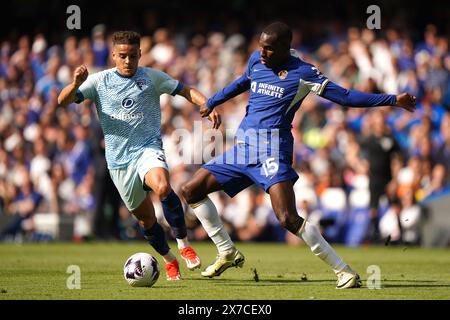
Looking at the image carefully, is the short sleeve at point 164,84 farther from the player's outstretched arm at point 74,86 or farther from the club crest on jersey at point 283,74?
the club crest on jersey at point 283,74

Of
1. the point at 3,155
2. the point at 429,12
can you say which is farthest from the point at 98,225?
the point at 429,12

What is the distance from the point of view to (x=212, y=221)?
1072 cm

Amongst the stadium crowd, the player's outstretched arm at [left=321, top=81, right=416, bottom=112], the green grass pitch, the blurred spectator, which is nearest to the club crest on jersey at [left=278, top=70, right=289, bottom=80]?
the player's outstretched arm at [left=321, top=81, right=416, bottom=112]

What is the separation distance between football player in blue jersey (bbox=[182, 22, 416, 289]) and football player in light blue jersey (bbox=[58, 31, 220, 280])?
16.2 inches

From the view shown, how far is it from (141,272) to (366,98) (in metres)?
2.79

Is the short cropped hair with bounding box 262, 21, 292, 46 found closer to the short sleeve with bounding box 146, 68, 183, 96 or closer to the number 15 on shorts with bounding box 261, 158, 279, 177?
the number 15 on shorts with bounding box 261, 158, 279, 177

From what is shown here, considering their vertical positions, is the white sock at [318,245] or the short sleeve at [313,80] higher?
the short sleeve at [313,80]

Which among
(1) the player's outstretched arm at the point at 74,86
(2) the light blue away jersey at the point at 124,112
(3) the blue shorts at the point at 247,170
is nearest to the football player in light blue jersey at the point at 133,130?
(2) the light blue away jersey at the point at 124,112

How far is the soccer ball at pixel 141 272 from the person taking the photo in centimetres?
992

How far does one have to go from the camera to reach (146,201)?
11016mm

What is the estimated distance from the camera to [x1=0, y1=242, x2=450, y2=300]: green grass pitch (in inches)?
360

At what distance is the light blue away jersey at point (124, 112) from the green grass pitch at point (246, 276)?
1.44 m

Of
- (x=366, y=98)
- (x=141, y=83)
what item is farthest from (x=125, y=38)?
(x=366, y=98)

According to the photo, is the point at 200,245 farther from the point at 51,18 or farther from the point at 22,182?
the point at 51,18
